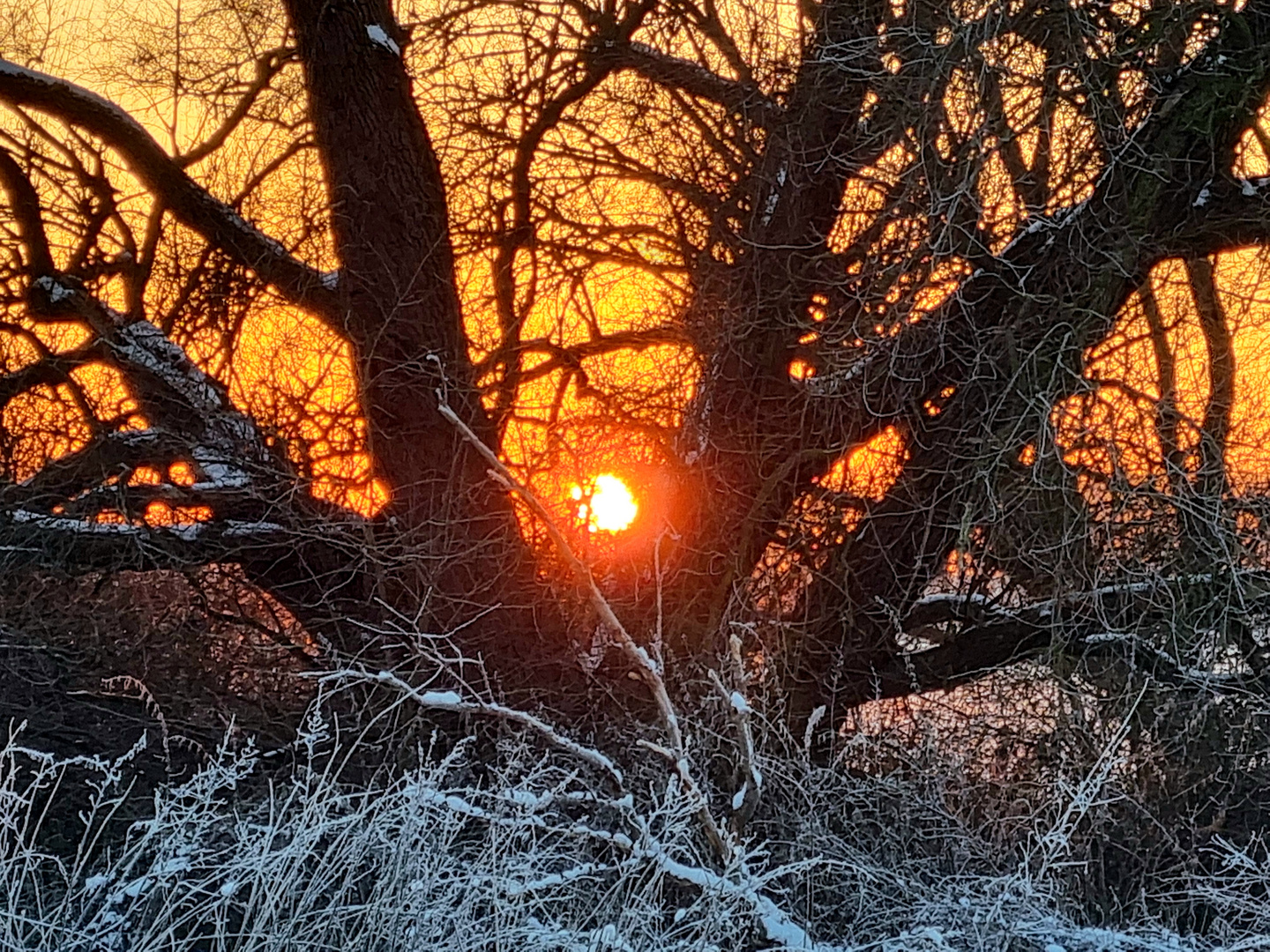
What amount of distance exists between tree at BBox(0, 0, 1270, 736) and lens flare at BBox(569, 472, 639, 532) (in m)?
0.10

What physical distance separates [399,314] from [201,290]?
145 centimetres

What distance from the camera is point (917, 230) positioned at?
19.5 ft

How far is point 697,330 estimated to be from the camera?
679 cm

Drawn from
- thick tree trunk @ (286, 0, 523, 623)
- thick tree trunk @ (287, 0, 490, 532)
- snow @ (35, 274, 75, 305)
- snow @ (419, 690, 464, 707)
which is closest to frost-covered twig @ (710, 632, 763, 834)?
snow @ (419, 690, 464, 707)

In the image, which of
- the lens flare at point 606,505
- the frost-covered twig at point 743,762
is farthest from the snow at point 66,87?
the frost-covered twig at point 743,762

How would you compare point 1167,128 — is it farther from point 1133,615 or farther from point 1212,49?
point 1133,615

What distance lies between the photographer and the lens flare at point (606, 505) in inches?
258

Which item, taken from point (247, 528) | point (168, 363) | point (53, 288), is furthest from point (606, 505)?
point (53, 288)

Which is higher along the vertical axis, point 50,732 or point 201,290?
point 201,290

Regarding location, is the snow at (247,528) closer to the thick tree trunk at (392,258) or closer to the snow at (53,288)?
the thick tree trunk at (392,258)

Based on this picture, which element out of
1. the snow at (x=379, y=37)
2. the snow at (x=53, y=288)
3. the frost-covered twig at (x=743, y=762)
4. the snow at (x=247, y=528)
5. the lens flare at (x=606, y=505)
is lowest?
the frost-covered twig at (x=743, y=762)

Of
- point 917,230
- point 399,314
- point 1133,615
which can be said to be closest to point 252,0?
point 399,314

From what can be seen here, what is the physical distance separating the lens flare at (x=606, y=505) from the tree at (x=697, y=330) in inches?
3.8

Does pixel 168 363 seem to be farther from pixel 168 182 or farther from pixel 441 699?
pixel 441 699
